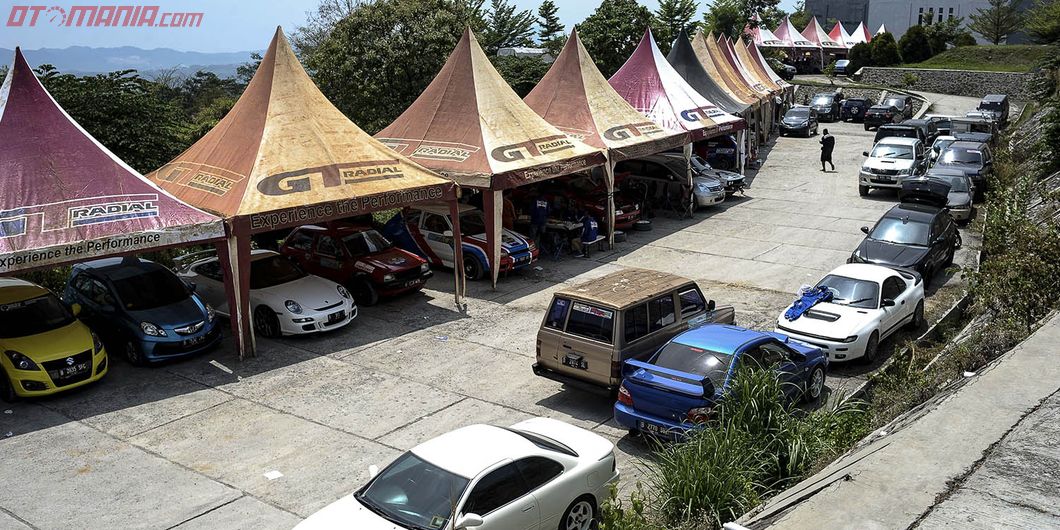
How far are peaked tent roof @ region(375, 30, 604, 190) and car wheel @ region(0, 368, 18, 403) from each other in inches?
365

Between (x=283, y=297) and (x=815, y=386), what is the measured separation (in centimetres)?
926

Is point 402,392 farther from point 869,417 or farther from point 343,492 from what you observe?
point 869,417

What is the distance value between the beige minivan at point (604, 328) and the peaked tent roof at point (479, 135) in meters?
6.61

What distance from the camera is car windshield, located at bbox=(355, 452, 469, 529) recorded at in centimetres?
766

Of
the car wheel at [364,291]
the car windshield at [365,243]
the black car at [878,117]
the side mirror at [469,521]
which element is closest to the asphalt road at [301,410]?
the car wheel at [364,291]

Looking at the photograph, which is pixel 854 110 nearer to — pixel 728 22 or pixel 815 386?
pixel 728 22

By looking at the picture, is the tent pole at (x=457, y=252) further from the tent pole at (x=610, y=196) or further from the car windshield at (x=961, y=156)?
the car windshield at (x=961, y=156)

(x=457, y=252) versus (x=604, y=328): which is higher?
(x=604, y=328)

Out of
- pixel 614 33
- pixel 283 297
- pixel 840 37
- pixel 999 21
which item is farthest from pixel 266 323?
pixel 840 37

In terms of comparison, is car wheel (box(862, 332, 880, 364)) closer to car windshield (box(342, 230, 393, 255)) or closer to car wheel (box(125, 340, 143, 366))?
car windshield (box(342, 230, 393, 255))

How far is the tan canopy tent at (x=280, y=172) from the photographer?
48.5 ft

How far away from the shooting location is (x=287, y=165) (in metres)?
16.0

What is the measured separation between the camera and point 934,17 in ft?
327

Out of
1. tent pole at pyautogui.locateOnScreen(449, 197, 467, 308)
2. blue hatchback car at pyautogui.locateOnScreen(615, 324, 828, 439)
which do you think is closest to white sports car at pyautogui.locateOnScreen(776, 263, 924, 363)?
blue hatchback car at pyautogui.locateOnScreen(615, 324, 828, 439)
